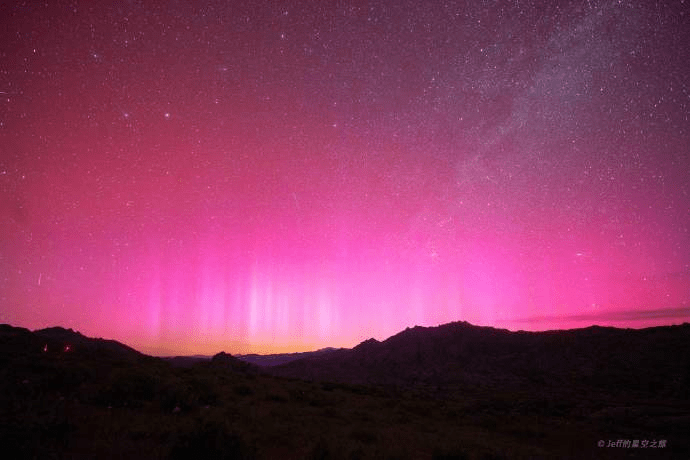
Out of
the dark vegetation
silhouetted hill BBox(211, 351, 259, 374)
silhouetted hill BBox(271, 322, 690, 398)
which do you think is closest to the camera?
the dark vegetation

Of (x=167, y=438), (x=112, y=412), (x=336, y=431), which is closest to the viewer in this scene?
(x=167, y=438)

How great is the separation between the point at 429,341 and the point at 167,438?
7757 cm

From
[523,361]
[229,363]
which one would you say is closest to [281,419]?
[229,363]

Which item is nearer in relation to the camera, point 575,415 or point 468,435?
point 468,435

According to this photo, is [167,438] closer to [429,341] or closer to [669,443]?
[669,443]

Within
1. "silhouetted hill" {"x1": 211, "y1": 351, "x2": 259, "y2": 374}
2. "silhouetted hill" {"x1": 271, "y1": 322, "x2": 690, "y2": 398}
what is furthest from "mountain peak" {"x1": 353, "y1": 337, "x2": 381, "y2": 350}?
"silhouetted hill" {"x1": 211, "y1": 351, "x2": 259, "y2": 374}

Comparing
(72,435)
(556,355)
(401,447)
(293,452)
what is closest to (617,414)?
(401,447)

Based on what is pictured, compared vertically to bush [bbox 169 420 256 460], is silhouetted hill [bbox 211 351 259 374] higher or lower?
lower

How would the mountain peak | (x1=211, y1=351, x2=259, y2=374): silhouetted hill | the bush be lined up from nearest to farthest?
the bush
(x1=211, y1=351, x2=259, y2=374): silhouetted hill
the mountain peak

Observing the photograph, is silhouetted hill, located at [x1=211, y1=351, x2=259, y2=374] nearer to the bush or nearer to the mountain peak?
the bush

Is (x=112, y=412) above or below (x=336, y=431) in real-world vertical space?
above

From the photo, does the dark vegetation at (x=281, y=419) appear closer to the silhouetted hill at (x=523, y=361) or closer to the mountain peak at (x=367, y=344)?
the silhouetted hill at (x=523, y=361)

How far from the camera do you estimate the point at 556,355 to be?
194 ft

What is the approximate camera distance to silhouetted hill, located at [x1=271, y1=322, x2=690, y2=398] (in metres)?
46.5
